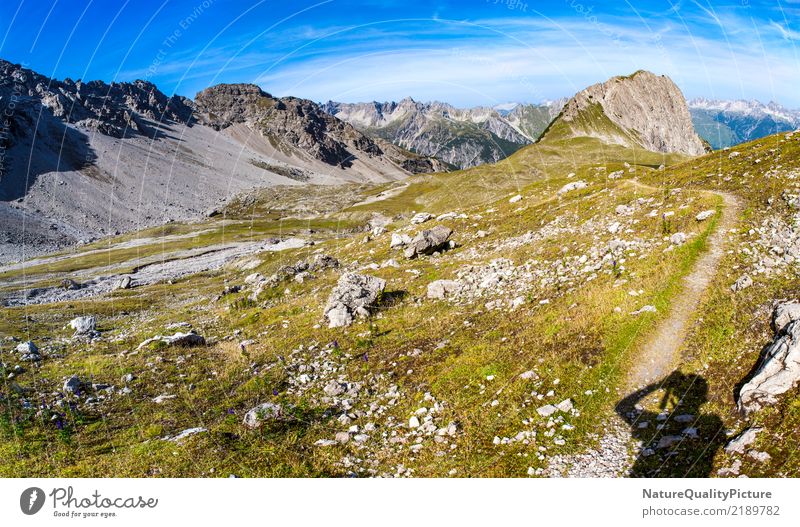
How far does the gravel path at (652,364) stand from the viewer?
11.3 m

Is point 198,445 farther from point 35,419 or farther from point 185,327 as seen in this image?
point 185,327

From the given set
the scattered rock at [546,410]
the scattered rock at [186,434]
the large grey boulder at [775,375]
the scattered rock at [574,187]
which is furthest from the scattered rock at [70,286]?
the large grey boulder at [775,375]

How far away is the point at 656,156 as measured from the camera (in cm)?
18712

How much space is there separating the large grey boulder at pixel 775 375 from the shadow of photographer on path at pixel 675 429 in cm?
96

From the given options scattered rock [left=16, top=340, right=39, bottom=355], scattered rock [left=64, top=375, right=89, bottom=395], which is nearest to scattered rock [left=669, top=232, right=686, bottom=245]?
scattered rock [left=64, top=375, right=89, bottom=395]

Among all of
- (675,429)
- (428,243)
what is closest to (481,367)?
(675,429)

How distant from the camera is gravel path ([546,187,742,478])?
11312mm

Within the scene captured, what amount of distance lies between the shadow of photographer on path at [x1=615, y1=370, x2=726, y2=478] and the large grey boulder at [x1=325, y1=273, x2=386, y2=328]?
15.3 meters

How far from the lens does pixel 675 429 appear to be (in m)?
12.0

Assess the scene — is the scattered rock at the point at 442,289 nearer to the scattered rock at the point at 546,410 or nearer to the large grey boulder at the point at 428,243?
the large grey boulder at the point at 428,243

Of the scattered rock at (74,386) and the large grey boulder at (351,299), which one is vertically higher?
the large grey boulder at (351,299)

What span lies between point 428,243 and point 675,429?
1120 inches
